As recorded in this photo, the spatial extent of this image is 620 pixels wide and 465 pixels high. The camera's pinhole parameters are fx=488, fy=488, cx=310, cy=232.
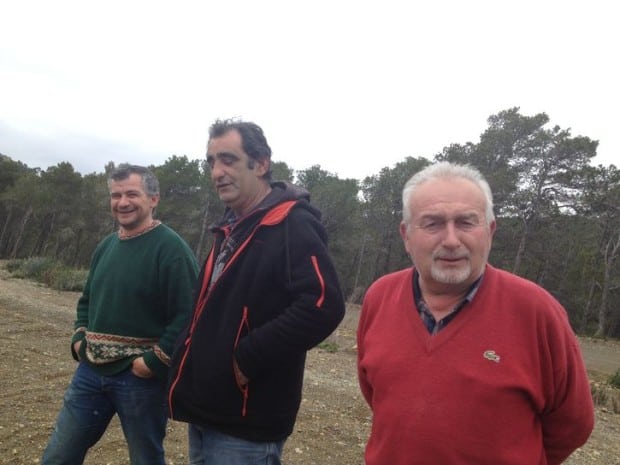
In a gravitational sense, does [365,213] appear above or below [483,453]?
above

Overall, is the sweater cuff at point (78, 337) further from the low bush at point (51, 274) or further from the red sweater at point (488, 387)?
the low bush at point (51, 274)

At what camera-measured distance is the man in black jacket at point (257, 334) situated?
1.78 meters

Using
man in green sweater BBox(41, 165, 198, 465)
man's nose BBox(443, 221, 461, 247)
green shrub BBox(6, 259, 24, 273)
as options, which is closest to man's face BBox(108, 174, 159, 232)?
man in green sweater BBox(41, 165, 198, 465)

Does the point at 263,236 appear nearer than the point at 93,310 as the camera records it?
Yes

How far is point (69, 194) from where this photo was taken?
36.1m

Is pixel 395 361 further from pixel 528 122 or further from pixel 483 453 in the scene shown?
pixel 528 122

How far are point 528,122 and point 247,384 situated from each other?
26.9 m

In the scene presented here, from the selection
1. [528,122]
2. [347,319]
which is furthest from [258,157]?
[528,122]

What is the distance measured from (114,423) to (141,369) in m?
2.16

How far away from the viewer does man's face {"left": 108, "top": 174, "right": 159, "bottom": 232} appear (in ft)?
8.43

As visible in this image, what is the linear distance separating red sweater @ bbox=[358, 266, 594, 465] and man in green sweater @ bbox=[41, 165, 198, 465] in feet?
3.97

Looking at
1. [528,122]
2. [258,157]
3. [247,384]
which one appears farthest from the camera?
[528,122]

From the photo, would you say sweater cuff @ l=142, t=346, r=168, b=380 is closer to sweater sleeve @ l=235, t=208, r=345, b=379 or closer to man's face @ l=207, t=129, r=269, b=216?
sweater sleeve @ l=235, t=208, r=345, b=379

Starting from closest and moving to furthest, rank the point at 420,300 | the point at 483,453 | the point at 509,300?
1. the point at 483,453
2. the point at 509,300
3. the point at 420,300
